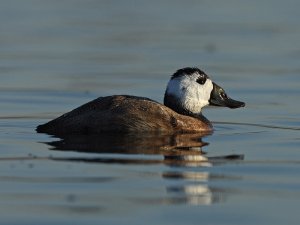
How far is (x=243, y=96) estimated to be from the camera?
620 inches

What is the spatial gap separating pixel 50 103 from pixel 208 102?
2384 millimetres

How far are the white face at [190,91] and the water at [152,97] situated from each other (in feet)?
1.45

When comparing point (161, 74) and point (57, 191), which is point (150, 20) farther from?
point (57, 191)

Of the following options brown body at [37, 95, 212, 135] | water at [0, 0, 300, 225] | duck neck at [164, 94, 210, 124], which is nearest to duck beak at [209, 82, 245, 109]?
water at [0, 0, 300, 225]

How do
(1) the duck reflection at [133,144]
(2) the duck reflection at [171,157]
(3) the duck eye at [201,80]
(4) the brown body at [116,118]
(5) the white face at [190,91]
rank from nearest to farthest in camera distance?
(2) the duck reflection at [171,157] < (1) the duck reflection at [133,144] < (4) the brown body at [116,118] < (5) the white face at [190,91] < (3) the duck eye at [201,80]

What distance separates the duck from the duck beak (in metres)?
0.55

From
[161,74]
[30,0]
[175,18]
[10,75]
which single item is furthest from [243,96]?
[30,0]

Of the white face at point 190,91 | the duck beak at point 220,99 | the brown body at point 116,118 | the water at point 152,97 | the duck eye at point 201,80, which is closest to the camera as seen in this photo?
the water at point 152,97

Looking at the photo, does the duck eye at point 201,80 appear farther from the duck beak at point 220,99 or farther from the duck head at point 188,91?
the duck beak at point 220,99

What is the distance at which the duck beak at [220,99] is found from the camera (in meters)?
13.7

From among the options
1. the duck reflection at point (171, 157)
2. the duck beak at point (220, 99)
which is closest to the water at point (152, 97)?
the duck reflection at point (171, 157)

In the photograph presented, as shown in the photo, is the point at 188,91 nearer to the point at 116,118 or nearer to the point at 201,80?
the point at 201,80

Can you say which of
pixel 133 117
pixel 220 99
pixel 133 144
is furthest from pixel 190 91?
pixel 133 144

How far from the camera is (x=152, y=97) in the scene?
1555 centimetres
